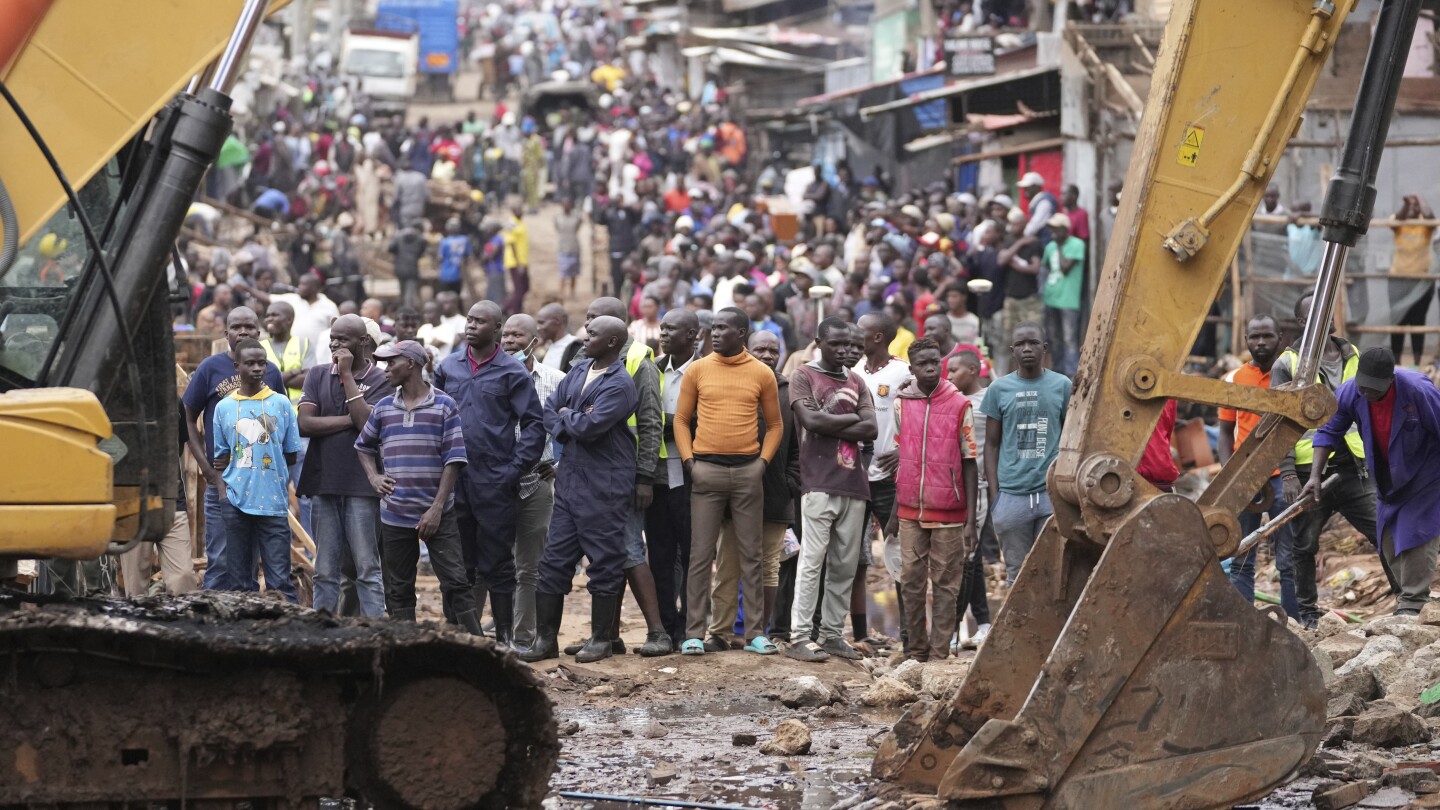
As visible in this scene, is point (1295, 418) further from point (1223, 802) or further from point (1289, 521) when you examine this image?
point (1289, 521)

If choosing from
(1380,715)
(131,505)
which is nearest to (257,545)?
(131,505)

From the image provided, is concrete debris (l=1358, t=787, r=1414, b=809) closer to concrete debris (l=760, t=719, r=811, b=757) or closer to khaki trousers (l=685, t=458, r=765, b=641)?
concrete debris (l=760, t=719, r=811, b=757)

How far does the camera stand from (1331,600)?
1375cm

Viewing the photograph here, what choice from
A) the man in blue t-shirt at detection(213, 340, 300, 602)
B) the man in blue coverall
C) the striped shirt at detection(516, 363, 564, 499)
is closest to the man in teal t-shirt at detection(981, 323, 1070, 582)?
the man in blue coverall

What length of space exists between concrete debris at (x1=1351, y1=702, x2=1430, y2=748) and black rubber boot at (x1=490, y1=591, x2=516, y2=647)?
198 inches

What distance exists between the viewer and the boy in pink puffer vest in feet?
36.9

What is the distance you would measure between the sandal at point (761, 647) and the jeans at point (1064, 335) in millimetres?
8512

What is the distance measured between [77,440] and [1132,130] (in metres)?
17.7

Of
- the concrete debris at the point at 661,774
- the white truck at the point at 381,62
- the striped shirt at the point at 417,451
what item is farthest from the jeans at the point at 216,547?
the white truck at the point at 381,62

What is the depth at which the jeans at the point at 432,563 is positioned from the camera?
413 inches

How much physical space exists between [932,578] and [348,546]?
355cm

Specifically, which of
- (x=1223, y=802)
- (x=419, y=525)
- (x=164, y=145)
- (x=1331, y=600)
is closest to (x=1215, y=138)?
(x=1223, y=802)

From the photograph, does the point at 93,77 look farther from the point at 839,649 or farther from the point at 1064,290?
the point at 1064,290

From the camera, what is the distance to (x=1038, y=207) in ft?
69.3
